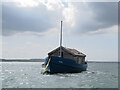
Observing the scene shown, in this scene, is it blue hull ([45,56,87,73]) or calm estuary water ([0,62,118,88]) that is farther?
blue hull ([45,56,87,73])

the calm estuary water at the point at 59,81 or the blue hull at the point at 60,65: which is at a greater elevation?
the blue hull at the point at 60,65

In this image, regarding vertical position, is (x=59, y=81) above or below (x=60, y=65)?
below

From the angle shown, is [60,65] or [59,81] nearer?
[59,81]

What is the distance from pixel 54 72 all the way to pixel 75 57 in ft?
24.4

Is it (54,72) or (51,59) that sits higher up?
(51,59)

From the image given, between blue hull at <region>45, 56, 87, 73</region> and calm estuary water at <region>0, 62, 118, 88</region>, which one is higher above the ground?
blue hull at <region>45, 56, 87, 73</region>

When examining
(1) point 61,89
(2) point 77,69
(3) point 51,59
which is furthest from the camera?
(2) point 77,69

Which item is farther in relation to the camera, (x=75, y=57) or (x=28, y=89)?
(x=75, y=57)

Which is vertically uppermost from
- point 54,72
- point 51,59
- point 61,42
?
point 61,42

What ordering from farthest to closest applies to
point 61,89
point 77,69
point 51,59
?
point 77,69 → point 51,59 → point 61,89

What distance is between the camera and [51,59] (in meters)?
→ 32.8

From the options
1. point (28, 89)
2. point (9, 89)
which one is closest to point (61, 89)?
point (28, 89)

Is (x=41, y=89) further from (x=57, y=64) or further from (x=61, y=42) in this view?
(x=61, y=42)

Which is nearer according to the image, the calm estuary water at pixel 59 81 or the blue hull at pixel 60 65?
the calm estuary water at pixel 59 81
